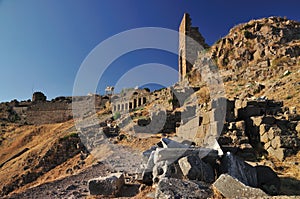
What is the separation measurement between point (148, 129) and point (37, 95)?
50.5 metres

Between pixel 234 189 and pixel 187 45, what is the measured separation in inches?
1393

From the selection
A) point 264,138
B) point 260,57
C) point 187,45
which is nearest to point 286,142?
point 264,138

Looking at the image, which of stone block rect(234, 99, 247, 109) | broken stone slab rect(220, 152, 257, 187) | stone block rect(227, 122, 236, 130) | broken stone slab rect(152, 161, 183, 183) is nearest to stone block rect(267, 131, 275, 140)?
stone block rect(227, 122, 236, 130)

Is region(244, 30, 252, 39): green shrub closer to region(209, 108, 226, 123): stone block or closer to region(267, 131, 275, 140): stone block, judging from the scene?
region(209, 108, 226, 123): stone block

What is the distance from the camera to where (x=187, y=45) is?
37.6 m

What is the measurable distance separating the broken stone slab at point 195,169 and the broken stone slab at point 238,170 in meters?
0.35

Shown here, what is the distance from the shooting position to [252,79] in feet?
66.8

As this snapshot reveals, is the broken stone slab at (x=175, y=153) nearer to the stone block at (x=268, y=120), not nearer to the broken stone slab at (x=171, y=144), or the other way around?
the broken stone slab at (x=171, y=144)

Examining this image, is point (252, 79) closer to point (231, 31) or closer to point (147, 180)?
point (231, 31)

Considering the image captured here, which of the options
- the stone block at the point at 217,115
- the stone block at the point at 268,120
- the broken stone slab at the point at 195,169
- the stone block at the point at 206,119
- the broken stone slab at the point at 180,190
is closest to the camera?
the broken stone slab at the point at 180,190

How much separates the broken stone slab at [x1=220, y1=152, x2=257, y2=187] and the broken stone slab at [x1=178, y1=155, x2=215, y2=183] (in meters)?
0.35

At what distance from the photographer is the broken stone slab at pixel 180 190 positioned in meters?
3.97

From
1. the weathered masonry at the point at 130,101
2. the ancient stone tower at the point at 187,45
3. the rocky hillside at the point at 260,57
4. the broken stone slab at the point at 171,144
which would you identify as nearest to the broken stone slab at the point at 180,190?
the broken stone slab at the point at 171,144

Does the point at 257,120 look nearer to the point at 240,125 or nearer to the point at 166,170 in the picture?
the point at 240,125
